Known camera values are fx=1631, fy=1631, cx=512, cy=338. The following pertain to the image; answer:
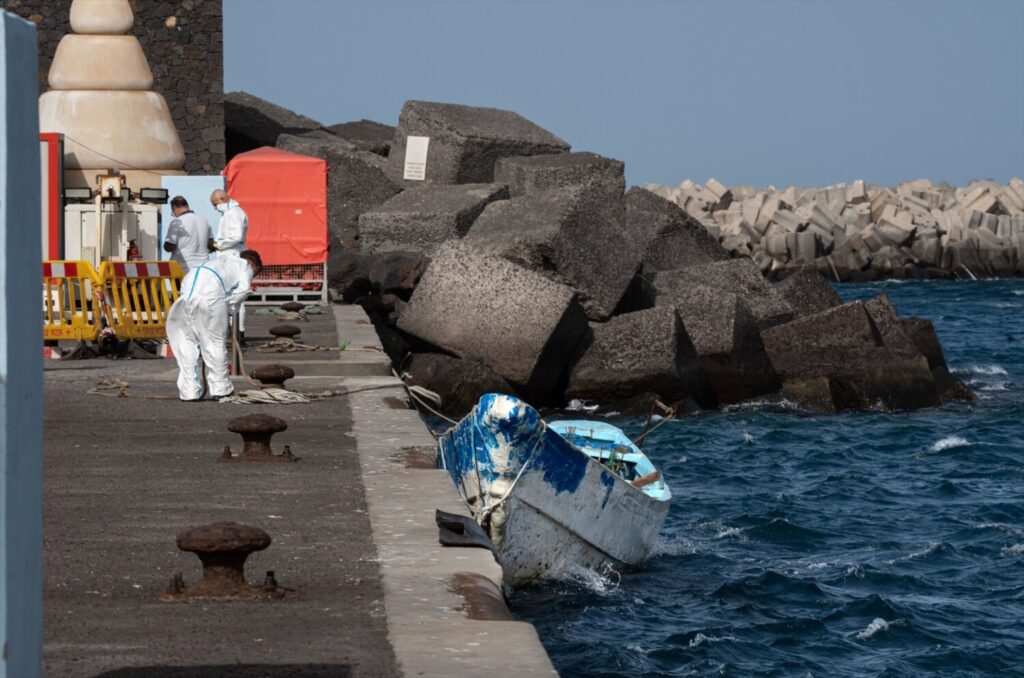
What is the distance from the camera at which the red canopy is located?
2356 centimetres

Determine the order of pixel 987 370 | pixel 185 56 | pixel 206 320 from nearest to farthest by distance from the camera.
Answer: pixel 206 320 < pixel 987 370 < pixel 185 56

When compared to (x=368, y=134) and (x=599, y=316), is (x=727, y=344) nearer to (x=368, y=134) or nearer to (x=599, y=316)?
(x=599, y=316)

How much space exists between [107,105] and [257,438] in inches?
645

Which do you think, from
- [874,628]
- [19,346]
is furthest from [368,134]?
[19,346]

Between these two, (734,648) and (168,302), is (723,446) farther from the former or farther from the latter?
(734,648)

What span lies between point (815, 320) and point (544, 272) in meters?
3.79

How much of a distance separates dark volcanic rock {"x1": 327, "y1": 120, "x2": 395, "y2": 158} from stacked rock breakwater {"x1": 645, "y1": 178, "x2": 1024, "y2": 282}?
16.7m

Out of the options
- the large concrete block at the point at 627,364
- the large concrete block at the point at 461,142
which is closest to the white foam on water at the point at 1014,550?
the large concrete block at the point at 627,364

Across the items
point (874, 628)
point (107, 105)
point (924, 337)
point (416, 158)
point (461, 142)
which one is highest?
point (107, 105)

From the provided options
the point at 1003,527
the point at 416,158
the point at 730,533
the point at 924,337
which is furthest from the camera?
the point at 416,158

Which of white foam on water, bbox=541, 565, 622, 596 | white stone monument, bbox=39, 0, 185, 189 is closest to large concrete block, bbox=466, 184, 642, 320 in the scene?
white stone monument, bbox=39, 0, 185, 189

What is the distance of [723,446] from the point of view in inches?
766

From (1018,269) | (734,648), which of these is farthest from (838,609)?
(1018,269)

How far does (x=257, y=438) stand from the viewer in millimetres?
9828
